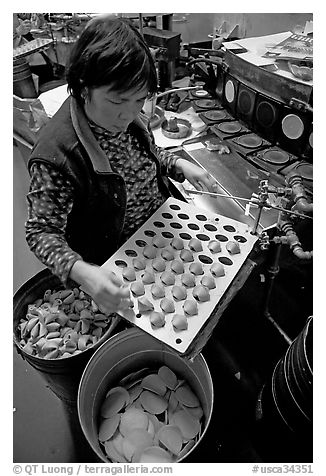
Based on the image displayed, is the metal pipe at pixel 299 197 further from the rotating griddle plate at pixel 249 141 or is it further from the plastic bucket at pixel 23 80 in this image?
the plastic bucket at pixel 23 80

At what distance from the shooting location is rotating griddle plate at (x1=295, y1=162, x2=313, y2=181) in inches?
50.2

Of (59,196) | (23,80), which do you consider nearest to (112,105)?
(59,196)

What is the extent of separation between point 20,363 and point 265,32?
179 cm

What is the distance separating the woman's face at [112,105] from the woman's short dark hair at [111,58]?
0.02 meters

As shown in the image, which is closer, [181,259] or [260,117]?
[181,259]

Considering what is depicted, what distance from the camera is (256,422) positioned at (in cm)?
131

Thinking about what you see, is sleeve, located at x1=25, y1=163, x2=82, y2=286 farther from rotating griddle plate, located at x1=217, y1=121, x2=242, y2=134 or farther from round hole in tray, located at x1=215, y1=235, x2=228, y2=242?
rotating griddle plate, located at x1=217, y1=121, x2=242, y2=134

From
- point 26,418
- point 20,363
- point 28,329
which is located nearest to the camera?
point 28,329

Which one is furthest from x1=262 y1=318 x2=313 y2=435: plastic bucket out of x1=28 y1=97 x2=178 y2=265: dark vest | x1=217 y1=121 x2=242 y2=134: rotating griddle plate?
x1=217 y1=121 x2=242 y2=134: rotating griddle plate

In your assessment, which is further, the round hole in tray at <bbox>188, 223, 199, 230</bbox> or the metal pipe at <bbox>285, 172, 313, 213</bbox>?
the round hole in tray at <bbox>188, 223, 199, 230</bbox>

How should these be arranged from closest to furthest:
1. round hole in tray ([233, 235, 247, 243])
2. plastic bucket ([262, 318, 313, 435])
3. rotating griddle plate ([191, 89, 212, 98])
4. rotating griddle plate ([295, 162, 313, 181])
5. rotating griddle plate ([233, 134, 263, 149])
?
plastic bucket ([262, 318, 313, 435]), round hole in tray ([233, 235, 247, 243]), rotating griddle plate ([295, 162, 313, 181]), rotating griddle plate ([233, 134, 263, 149]), rotating griddle plate ([191, 89, 212, 98])

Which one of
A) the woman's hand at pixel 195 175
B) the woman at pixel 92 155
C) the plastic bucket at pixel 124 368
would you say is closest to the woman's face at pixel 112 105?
the woman at pixel 92 155

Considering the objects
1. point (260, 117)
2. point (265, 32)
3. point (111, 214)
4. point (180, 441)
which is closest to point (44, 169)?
point (111, 214)

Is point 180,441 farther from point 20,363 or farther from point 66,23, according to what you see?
point 66,23
